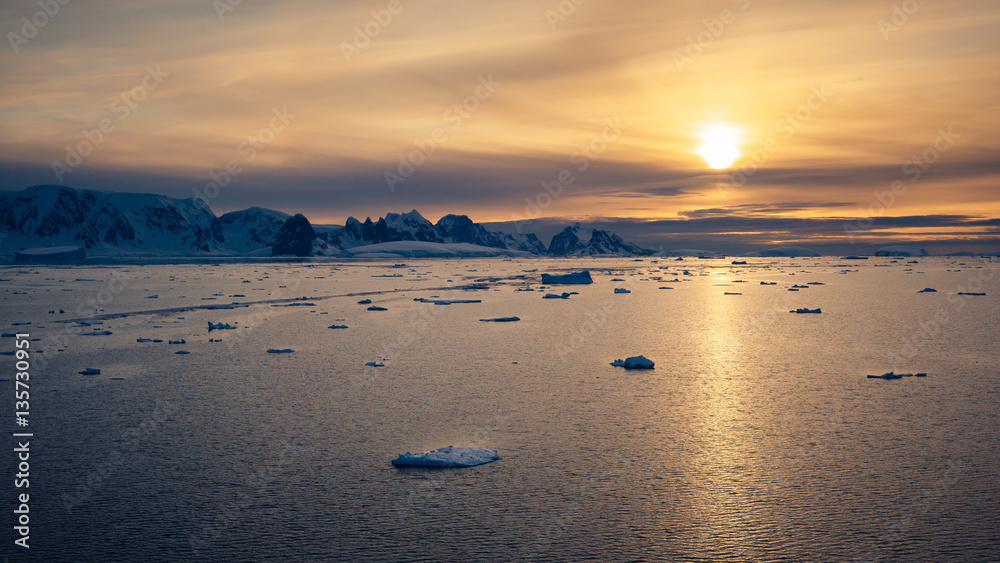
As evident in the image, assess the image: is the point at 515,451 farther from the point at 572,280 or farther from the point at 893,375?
the point at 572,280

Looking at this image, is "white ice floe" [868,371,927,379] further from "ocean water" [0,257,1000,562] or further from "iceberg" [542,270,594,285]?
"iceberg" [542,270,594,285]

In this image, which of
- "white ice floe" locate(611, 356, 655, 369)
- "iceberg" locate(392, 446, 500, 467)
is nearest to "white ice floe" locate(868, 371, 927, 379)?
"white ice floe" locate(611, 356, 655, 369)

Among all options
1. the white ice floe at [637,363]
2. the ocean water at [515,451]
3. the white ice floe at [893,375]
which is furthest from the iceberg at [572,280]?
the white ice floe at [893,375]

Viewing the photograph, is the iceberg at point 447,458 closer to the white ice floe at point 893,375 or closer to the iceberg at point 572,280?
the white ice floe at point 893,375

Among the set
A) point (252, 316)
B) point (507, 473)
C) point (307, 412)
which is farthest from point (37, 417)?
point (252, 316)

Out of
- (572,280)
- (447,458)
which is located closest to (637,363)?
(447,458)

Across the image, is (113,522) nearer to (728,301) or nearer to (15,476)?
(15,476)
